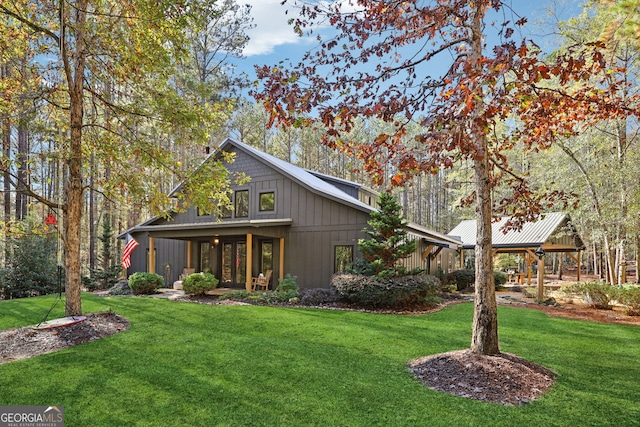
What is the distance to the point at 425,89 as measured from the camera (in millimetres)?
4484

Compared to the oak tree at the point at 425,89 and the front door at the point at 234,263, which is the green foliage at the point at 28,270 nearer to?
the front door at the point at 234,263

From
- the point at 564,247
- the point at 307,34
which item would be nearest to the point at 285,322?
the point at 307,34

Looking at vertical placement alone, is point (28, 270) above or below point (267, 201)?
below

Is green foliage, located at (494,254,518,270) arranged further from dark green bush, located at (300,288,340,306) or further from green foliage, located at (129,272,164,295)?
green foliage, located at (129,272,164,295)

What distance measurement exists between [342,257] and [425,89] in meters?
9.18

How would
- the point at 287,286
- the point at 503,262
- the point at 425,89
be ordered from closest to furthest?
the point at 425,89
the point at 287,286
the point at 503,262

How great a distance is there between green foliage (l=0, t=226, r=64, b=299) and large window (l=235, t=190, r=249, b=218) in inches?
258

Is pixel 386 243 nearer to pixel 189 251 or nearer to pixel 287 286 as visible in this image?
pixel 287 286

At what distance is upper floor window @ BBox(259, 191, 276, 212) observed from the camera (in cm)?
1481

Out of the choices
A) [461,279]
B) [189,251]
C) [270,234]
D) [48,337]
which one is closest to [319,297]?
[270,234]

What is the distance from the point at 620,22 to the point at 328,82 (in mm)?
3389

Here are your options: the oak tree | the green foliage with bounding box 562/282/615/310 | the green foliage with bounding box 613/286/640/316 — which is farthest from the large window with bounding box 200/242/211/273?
the green foliage with bounding box 613/286/640/316

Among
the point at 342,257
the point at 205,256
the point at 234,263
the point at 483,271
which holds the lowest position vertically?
the point at 234,263

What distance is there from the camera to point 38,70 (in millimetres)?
7004
